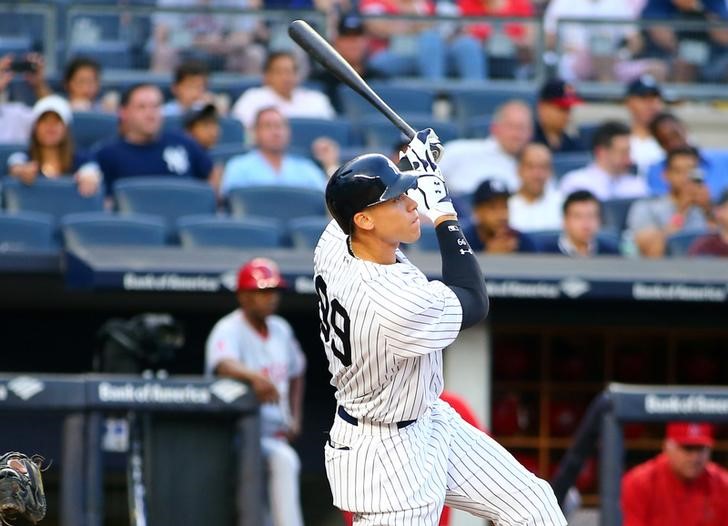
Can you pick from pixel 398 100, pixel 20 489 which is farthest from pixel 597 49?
pixel 20 489

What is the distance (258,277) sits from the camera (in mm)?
6910

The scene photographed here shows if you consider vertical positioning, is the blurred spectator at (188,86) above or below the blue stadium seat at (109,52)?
below

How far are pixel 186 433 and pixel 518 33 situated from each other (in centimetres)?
433

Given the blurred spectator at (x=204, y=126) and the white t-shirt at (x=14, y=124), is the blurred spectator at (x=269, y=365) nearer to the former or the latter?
the blurred spectator at (x=204, y=126)

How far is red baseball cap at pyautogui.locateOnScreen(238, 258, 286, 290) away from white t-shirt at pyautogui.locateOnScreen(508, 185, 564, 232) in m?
1.73

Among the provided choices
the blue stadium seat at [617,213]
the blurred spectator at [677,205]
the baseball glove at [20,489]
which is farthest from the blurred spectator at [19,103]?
the baseball glove at [20,489]

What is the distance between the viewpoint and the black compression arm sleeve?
13.7ft

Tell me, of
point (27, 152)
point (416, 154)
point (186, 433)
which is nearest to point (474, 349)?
point (186, 433)

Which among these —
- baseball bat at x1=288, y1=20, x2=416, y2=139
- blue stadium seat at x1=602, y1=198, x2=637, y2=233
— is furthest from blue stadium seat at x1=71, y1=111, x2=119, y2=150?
baseball bat at x1=288, y1=20, x2=416, y2=139

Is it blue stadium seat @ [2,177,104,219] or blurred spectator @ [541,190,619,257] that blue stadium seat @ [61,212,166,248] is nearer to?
blue stadium seat @ [2,177,104,219]

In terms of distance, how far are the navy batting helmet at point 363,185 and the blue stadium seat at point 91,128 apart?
489 centimetres

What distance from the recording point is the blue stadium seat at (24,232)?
7.50 m

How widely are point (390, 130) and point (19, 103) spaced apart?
2.12m

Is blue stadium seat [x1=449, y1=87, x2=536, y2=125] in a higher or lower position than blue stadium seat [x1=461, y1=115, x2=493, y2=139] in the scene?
higher
